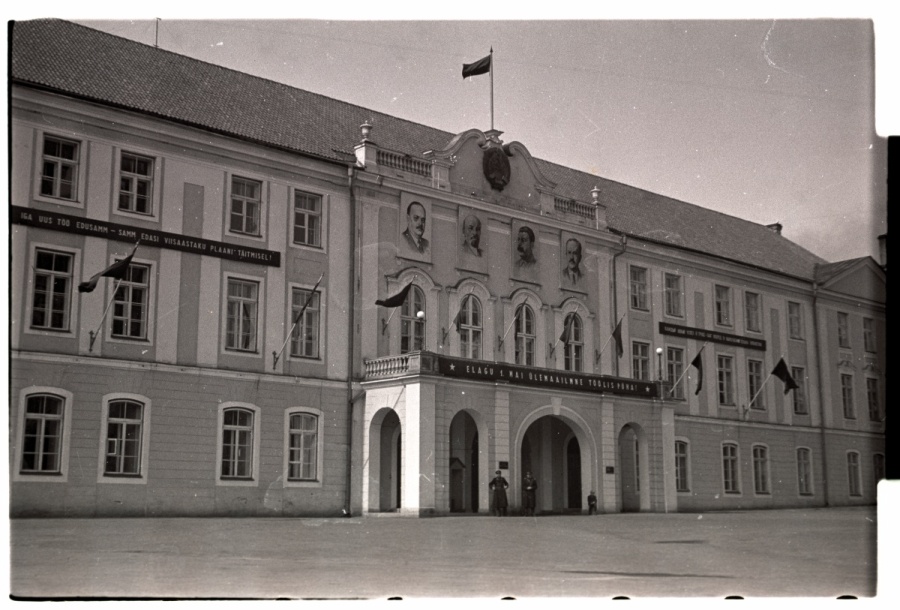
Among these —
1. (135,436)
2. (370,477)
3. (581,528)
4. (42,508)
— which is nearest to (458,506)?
(370,477)

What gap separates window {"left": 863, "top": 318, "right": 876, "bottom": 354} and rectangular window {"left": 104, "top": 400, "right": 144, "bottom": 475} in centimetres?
1252

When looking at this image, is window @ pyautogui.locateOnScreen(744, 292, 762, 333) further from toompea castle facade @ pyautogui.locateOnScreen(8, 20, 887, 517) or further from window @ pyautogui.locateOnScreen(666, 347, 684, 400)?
window @ pyautogui.locateOnScreen(666, 347, 684, 400)

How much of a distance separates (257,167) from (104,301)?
3.91 m

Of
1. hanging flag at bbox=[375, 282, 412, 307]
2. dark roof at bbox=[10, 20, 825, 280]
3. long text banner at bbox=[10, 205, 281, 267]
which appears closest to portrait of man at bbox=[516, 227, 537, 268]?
dark roof at bbox=[10, 20, 825, 280]

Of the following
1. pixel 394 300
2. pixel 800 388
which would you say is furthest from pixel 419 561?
pixel 800 388

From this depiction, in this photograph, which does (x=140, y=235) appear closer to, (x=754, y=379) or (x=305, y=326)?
(x=305, y=326)

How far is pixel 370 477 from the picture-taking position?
19766 millimetres

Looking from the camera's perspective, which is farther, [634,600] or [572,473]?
[572,473]

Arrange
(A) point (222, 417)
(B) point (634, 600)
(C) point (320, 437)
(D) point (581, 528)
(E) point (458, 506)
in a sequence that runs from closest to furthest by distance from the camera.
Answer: (B) point (634, 600), (D) point (581, 528), (A) point (222, 417), (C) point (320, 437), (E) point (458, 506)

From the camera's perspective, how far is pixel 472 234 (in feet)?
72.4

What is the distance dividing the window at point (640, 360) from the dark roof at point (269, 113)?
8.52ft

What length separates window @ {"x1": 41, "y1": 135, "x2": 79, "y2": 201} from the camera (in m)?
16.0

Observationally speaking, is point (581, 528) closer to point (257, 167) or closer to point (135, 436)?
point (135, 436)

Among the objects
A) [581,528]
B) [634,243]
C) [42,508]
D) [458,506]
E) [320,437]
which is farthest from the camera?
[634,243]
